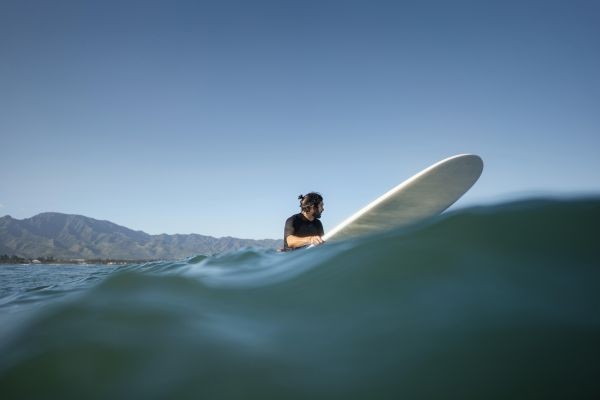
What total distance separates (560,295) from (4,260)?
119763mm

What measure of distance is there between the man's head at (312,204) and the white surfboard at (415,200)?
0.94 metres

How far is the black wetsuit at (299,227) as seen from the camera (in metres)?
6.38

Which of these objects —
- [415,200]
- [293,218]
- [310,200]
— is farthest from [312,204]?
[415,200]

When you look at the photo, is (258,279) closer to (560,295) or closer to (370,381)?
(370,381)

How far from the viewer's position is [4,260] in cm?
8888

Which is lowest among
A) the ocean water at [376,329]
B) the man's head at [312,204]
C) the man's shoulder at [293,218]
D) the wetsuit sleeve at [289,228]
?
the ocean water at [376,329]

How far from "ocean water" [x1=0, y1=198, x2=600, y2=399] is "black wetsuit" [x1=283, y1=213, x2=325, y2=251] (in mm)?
3777

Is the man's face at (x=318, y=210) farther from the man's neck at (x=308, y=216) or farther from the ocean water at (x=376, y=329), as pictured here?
the ocean water at (x=376, y=329)

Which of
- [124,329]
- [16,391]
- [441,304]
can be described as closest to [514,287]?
[441,304]

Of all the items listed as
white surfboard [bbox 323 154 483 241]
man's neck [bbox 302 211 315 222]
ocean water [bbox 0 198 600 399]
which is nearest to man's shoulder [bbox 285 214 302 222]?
man's neck [bbox 302 211 315 222]

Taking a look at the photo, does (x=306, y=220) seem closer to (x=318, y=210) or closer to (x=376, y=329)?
(x=318, y=210)

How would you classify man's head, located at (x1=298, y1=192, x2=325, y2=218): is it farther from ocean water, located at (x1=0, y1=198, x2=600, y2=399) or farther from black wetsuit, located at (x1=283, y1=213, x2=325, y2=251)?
ocean water, located at (x1=0, y1=198, x2=600, y2=399)

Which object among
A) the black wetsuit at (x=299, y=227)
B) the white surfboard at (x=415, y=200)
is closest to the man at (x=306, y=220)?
the black wetsuit at (x=299, y=227)

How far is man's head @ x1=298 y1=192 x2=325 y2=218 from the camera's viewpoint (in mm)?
Answer: 6572
